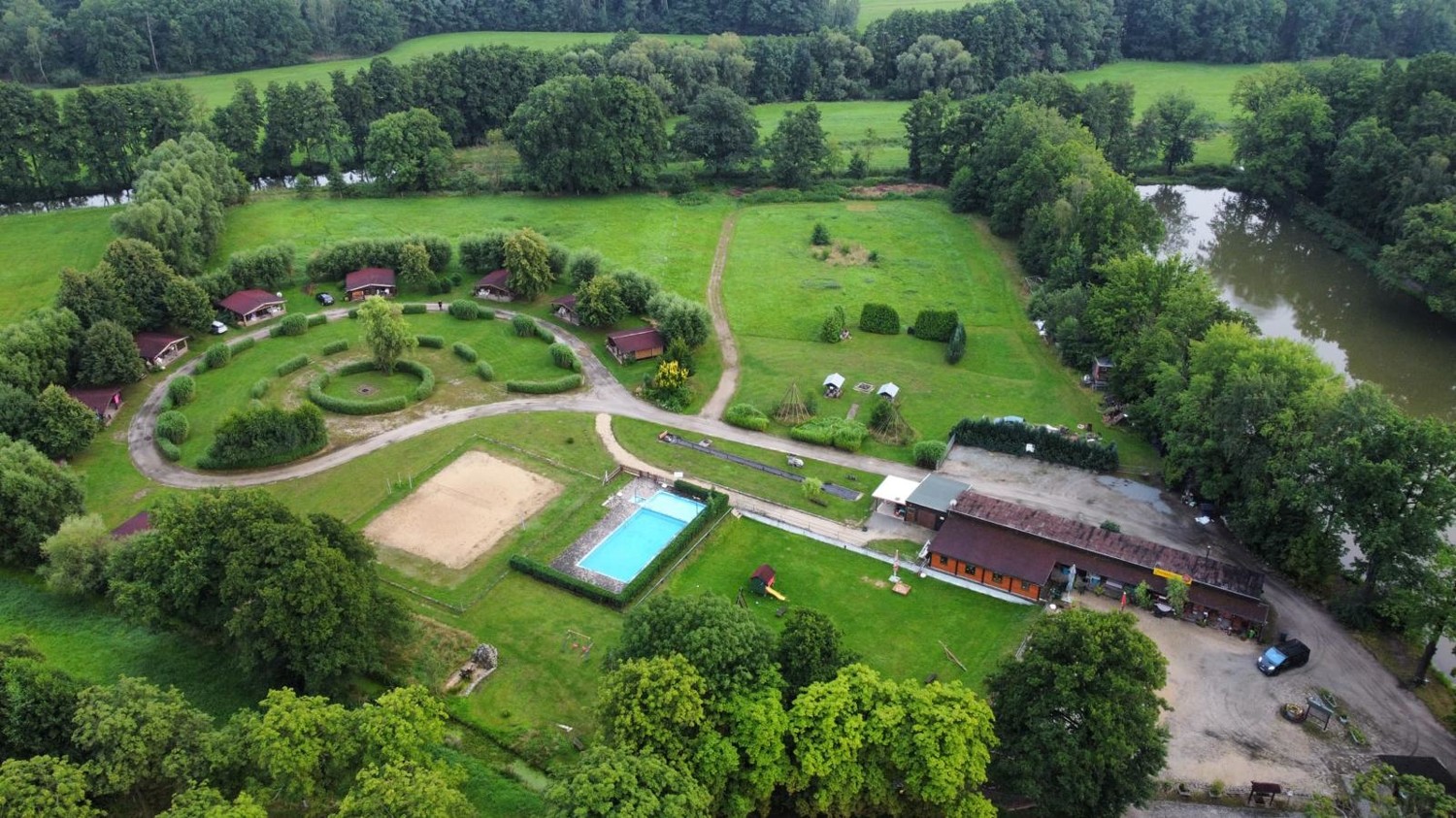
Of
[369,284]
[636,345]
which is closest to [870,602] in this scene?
[636,345]

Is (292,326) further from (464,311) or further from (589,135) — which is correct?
(589,135)

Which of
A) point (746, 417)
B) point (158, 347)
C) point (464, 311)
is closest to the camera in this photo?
point (746, 417)

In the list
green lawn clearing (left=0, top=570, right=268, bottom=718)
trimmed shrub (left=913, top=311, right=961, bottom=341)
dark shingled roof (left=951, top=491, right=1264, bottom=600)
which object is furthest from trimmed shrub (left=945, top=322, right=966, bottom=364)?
green lawn clearing (left=0, top=570, right=268, bottom=718)

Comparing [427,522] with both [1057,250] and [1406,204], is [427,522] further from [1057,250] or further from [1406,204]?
[1406,204]

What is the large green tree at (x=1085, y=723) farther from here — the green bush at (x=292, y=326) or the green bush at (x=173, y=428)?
the green bush at (x=292, y=326)

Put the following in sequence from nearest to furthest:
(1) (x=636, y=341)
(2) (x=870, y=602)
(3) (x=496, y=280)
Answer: (2) (x=870, y=602) < (1) (x=636, y=341) < (3) (x=496, y=280)

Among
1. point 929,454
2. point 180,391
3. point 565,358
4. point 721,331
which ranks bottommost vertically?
point 721,331

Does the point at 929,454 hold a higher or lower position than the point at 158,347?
lower

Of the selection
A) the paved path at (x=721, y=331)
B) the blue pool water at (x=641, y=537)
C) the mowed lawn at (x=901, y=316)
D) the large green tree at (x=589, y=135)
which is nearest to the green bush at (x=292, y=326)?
the paved path at (x=721, y=331)
